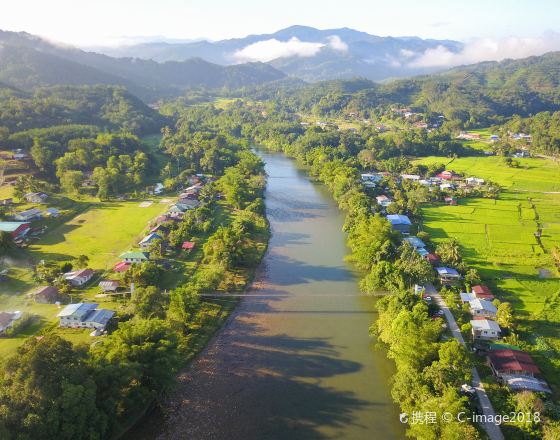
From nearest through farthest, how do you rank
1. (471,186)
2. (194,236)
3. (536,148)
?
(194,236), (471,186), (536,148)

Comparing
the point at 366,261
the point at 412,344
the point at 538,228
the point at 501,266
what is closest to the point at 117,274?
the point at 366,261

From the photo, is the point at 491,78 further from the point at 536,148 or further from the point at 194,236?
the point at 194,236

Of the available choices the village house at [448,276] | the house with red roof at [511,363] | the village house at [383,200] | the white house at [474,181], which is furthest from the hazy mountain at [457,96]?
the house with red roof at [511,363]

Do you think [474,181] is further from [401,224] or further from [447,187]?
[401,224]

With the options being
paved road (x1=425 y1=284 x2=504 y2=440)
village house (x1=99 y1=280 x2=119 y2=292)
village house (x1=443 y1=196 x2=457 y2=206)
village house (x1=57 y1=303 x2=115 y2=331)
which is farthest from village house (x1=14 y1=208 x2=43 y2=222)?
village house (x1=443 y1=196 x2=457 y2=206)

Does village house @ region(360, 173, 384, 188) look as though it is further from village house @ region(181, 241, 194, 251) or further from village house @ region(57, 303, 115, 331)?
village house @ region(57, 303, 115, 331)

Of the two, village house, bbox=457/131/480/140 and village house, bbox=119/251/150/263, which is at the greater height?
village house, bbox=457/131/480/140

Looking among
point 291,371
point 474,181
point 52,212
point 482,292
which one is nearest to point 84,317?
point 291,371

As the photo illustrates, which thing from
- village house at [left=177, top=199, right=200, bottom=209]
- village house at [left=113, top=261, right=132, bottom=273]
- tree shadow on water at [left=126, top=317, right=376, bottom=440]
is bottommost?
tree shadow on water at [left=126, top=317, right=376, bottom=440]
